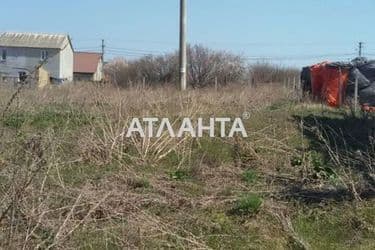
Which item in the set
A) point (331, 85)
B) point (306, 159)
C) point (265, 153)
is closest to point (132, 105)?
point (265, 153)

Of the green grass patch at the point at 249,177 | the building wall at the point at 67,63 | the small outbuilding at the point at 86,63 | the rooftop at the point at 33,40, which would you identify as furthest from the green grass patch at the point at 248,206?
the small outbuilding at the point at 86,63

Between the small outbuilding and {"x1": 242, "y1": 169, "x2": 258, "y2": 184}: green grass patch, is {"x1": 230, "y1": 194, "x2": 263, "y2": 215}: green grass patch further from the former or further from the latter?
the small outbuilding

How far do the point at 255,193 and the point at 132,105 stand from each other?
4016mm

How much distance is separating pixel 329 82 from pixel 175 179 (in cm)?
1138

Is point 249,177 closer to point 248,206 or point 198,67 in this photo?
point 248,206

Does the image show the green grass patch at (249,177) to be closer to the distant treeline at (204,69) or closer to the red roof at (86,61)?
the distant treeline at (204,69)

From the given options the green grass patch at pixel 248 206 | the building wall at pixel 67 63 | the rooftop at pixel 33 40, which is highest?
the rooftop at pixel 33 40

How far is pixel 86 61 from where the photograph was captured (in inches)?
2835

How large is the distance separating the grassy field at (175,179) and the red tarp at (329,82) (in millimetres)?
4599

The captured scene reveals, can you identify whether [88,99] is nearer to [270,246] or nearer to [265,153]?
[265,153]

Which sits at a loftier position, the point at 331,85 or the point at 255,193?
the point at 331,85

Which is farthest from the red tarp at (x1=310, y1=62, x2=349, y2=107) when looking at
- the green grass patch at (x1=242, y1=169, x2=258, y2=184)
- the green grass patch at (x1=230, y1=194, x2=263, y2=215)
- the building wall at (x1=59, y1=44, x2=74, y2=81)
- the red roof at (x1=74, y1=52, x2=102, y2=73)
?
the red roof at (x1=74, y1=52, x2=102, y2=73)

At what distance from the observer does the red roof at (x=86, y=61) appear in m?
70.5

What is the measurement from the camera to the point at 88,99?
40.0ft
